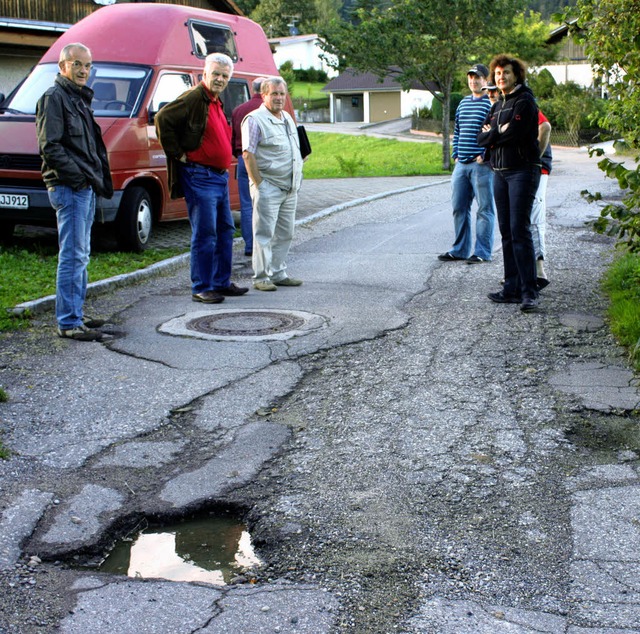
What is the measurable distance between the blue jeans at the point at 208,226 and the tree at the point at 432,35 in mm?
22372

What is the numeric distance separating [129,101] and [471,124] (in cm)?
411

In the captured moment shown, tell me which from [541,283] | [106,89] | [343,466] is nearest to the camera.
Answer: [343,466]

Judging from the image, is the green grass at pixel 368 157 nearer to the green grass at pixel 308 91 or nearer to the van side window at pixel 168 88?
the van side window at pixel 168 88

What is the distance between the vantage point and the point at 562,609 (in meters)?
3.21

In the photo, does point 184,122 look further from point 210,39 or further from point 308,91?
point 308,91

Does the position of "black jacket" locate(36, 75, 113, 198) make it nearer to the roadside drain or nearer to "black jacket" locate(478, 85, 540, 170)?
the roadside drain

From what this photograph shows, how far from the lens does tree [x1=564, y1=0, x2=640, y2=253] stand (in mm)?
5779

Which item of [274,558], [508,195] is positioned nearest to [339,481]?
[274,558]

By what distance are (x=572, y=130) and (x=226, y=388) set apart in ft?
133

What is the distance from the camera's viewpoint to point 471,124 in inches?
373

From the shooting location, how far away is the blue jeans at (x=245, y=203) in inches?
414

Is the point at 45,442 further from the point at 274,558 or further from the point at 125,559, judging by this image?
the point at 274,558

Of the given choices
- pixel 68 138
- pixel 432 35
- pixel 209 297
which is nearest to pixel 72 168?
pixel 68 138

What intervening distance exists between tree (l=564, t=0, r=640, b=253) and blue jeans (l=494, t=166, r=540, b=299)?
810 mm
